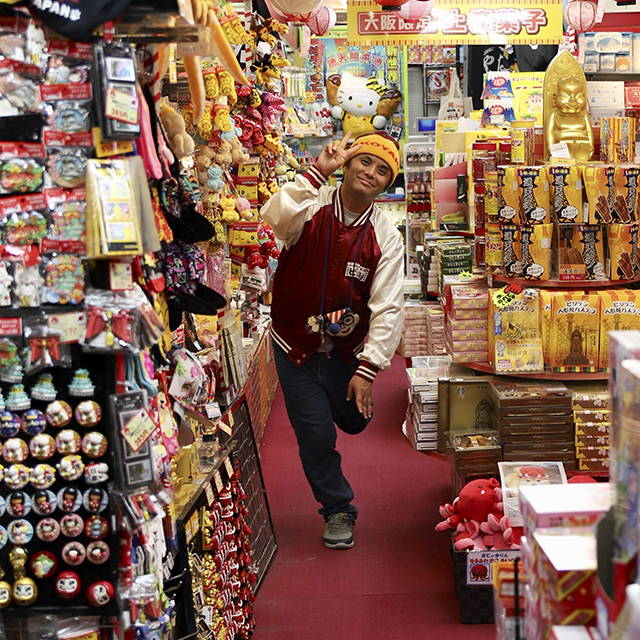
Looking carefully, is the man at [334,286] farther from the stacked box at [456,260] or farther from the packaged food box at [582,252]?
the stacked box at [456,260]

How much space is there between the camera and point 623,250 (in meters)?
3.64

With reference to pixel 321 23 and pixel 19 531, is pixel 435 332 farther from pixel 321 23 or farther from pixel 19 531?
pixel 19 531

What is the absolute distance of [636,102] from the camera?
249 inches

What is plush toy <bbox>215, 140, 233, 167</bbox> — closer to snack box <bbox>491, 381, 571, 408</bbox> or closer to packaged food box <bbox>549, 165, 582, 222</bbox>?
packaged food box <bbox>549, 165, 582, 222</bbox>

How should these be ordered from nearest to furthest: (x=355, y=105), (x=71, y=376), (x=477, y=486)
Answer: (x=71, y=376) → (x=477, y=486) → (x=355, y=105)

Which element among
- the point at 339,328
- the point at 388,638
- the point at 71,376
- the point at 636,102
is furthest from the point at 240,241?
the point at 636,102

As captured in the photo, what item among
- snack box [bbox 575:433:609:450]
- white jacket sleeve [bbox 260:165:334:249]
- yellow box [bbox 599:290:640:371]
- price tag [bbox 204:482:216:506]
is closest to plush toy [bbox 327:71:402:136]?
white jacket sleeve [bbox 260:165:334:249]

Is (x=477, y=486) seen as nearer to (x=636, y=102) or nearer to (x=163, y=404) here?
(x=163, y=404)

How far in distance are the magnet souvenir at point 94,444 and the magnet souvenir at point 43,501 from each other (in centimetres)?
12

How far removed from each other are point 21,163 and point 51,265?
0.69 feet

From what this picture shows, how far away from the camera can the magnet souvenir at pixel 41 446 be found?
1.75 meters

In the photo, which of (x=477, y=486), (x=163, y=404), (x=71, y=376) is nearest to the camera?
(x=71, y=376)

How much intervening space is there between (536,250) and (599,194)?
13.9 inches

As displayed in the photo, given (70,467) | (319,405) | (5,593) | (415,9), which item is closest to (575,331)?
(319,405)
